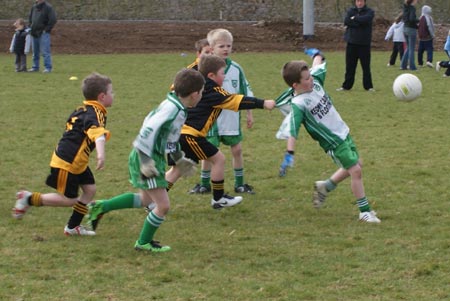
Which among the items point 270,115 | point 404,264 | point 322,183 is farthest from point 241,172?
point 270,115

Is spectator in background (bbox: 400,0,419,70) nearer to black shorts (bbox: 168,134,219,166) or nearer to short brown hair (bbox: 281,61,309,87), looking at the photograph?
black shorts (bbox: 168,134,219,166)

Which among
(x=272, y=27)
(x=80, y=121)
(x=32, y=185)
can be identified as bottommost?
(x=272, y=27)

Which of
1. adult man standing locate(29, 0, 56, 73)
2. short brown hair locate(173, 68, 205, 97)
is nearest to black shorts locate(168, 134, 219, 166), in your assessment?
short brown hair locate(173, 68, 205, 97)

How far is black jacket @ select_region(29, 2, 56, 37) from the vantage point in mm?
22766

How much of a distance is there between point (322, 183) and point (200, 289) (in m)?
2.63

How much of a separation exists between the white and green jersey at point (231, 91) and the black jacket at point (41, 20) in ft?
48.0

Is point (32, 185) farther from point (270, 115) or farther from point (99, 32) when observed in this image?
point (99, 32)

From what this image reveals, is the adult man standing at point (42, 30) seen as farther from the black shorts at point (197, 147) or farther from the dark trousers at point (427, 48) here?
the black shorts at point (197, 147)

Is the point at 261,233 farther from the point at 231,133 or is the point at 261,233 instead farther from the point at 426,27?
the point at 426,27

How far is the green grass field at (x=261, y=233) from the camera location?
5.89 metres

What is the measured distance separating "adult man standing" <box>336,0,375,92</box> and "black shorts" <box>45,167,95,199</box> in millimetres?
11706

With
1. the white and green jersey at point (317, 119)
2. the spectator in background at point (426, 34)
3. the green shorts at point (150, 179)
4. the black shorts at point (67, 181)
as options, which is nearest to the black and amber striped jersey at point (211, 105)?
the white and green jersey at point (317, 119)

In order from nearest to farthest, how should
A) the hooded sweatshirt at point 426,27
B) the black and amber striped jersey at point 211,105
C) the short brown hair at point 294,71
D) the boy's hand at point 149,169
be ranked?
1. the boy's hand at point 149,169
2. the black and amber striped jersey at point 211,105
3. the short brown hair at point 294,71
4. the hooded sweatshirt at point 426,27

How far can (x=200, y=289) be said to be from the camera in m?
5.84
